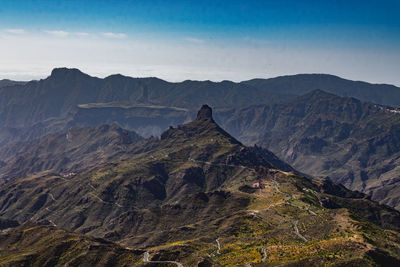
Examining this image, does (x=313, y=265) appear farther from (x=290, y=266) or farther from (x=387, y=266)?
(x=387, y=266)

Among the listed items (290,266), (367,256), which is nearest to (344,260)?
(367,256)

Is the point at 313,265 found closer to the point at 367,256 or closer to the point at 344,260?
the point at 344,260

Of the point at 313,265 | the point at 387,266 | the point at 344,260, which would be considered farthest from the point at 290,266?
the point at 387,266

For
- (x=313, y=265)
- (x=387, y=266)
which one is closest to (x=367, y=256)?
(x=387, y=266)

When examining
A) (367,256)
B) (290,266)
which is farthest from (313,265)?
(367,256)

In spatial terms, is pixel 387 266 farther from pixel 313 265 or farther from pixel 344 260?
pixel 313 265
